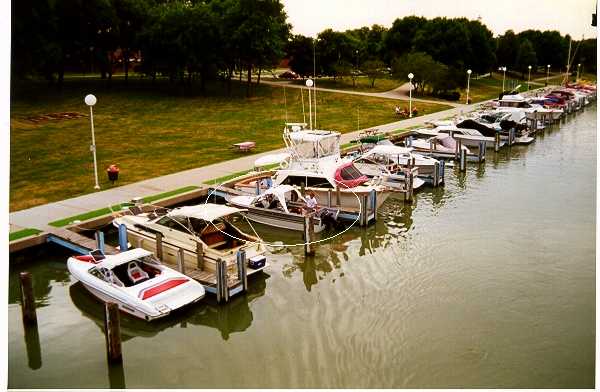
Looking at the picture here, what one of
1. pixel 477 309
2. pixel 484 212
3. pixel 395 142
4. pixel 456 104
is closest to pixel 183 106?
pixel 395 142

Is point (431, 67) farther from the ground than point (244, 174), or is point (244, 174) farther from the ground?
point (431, 67)

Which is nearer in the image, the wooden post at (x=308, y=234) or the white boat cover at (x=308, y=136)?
the wooden post at (x=308, y=234)

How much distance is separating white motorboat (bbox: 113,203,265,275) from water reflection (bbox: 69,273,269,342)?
1164 mm

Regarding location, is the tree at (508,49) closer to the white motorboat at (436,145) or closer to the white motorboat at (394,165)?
the white motorboat at (436,145)

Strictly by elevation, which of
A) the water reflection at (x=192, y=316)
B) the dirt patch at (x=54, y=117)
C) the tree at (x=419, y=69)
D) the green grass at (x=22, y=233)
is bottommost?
the water reflection at (x=192, y=316)

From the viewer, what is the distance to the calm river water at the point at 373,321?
12.5 metres

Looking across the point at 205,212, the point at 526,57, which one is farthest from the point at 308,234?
the point at 526,57

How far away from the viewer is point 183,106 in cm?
5450

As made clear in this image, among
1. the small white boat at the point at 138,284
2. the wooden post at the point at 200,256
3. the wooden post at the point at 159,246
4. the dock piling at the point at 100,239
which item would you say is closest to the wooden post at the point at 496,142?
the wooden post at the point at 200,256

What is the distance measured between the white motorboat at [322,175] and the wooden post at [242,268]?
25.8ft

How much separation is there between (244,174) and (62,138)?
15.7 metres

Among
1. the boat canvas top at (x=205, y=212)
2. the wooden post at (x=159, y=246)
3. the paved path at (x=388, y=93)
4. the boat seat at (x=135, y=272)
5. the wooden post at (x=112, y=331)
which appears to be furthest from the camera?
the paved path at (x=388, y=93)

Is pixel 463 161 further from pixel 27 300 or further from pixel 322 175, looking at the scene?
pixel 27 300
